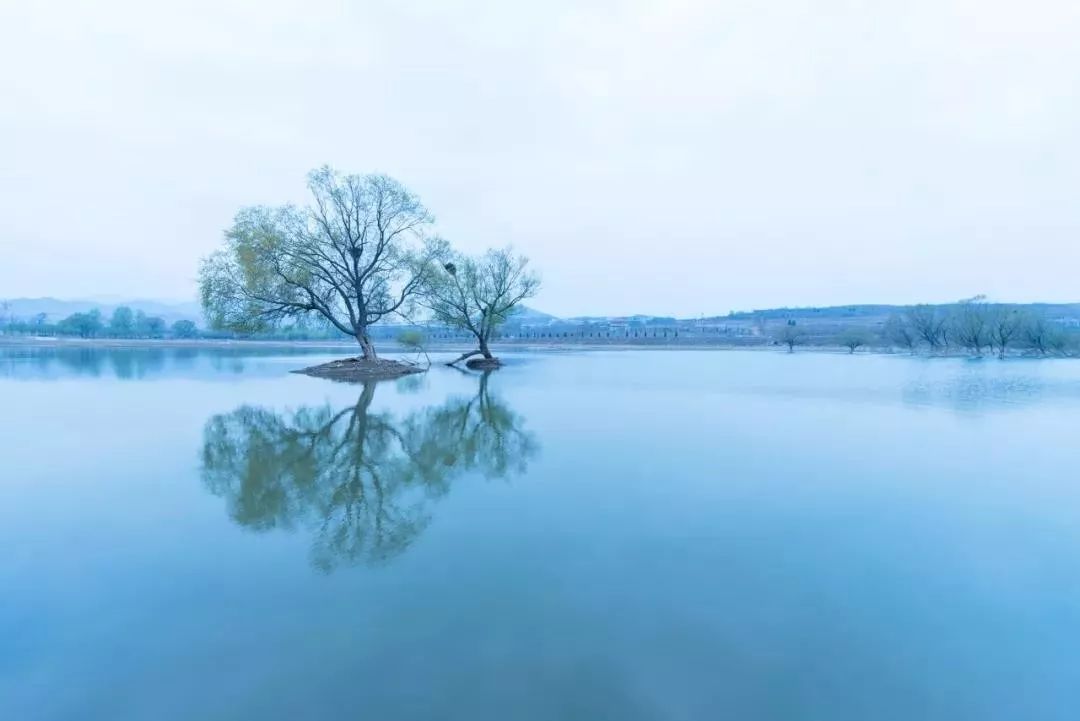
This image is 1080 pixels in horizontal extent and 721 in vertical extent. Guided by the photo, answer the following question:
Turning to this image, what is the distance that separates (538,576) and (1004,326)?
8026 centimetres

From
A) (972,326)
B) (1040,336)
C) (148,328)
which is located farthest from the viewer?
(148,328)

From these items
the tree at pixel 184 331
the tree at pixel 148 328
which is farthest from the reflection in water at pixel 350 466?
the tree at pixel 148 328

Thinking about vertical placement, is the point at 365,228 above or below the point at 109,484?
above

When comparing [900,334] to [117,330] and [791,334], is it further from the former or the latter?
[117,330]

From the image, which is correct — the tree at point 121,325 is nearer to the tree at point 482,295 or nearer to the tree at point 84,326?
the tree at point 84,326

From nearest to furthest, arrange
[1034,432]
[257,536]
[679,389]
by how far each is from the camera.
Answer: [257,536], [1034,432], [679,389]

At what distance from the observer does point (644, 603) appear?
5160 millimetres

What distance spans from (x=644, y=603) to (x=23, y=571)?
623cm

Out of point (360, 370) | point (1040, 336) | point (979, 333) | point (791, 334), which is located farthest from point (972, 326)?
point (360, 370)

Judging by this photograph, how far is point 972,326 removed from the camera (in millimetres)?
67375

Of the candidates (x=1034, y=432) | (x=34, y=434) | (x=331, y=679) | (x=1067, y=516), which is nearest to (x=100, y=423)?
(x=34, y=434)

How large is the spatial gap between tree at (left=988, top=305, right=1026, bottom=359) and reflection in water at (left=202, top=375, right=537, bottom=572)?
72003 mm

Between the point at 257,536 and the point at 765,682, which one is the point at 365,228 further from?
the point at 765,682

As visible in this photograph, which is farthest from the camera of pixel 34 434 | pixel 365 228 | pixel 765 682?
pixel 365 228
